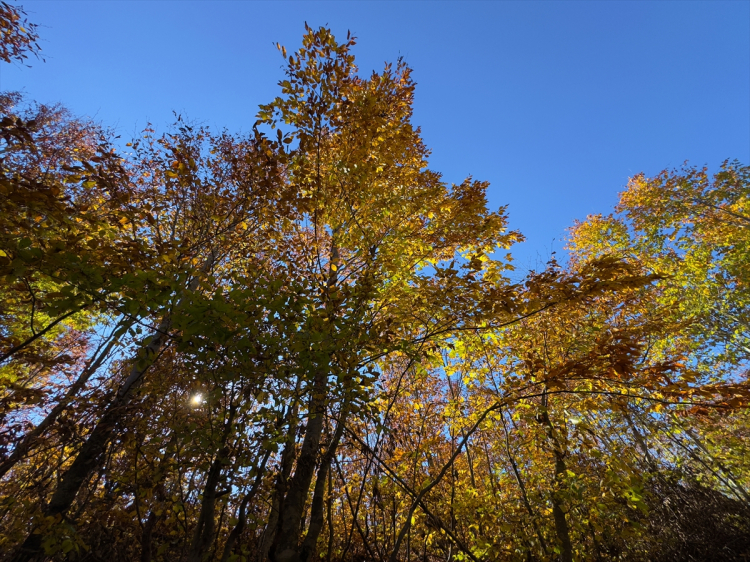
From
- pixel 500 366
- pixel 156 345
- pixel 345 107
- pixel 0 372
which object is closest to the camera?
pixel 345 107

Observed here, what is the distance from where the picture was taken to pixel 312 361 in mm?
2482

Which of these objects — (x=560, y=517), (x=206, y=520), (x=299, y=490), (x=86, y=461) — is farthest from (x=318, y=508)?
(x=560, y=517)

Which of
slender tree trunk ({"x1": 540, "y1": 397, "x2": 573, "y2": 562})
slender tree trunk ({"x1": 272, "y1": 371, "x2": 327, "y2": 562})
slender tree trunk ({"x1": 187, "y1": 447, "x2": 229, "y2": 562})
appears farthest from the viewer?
slender tree trunk ({"x1": 540, "y1": 397, "x2": 573, "y2": 562})

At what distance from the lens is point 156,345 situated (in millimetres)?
4367

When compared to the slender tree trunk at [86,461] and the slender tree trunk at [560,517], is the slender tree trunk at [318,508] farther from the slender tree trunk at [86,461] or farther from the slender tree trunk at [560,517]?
the slender tree trunk at [560,517]

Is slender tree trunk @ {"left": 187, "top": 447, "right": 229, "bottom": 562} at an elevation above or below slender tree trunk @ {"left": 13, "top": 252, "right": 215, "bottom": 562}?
below

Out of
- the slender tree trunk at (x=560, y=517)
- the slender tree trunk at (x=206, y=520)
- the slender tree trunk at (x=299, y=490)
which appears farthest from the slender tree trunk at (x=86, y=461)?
the slender tree trunk at (x=560, y=517)

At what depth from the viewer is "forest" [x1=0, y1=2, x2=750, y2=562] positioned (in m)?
2.54

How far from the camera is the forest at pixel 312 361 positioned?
2.54 m

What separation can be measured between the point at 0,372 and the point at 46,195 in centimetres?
891

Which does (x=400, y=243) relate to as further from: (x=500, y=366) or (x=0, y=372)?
(x=0, y=372)

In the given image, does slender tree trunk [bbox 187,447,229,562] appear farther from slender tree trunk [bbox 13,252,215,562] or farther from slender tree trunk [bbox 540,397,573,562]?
slender tree trunk [bbox 540,397,573,562]

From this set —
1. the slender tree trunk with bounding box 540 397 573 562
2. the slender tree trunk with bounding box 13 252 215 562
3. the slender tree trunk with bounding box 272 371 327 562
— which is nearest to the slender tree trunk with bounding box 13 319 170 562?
the slender tree trunk with bounding box 13 252 215 562

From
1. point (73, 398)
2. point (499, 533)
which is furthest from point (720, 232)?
point (73, 398)
